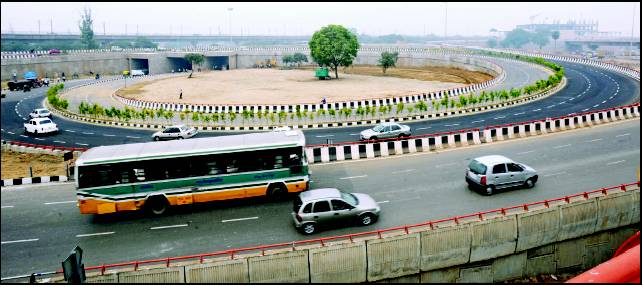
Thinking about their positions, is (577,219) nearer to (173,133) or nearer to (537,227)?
(537,227)

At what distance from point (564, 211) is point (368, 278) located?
7261mm

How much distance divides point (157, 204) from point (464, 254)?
11.3 m

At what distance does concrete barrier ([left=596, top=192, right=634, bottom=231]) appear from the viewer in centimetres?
1717

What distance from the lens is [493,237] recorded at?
Result: 15.3m

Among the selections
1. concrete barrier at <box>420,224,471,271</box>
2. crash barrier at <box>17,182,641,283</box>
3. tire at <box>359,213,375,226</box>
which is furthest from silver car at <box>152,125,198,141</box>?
concrete barrier at <box>420,224,471,271</box>

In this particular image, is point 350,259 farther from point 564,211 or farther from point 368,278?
point 564,211

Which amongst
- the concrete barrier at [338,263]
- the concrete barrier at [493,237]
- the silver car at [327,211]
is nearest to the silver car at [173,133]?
the silver car at [327,211]

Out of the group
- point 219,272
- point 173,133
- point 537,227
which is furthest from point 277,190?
point 173,133

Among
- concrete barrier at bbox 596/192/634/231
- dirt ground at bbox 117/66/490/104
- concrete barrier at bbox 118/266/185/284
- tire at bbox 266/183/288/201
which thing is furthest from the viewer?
dirt ground at bbox 117/66/490/104

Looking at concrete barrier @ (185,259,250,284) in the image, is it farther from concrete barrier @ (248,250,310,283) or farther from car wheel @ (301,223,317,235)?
car wheel @ (301,223,317,235)

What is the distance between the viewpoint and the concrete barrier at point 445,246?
1457 centimetres

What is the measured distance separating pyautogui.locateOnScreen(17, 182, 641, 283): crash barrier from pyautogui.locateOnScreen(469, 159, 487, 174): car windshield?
7.77 feet

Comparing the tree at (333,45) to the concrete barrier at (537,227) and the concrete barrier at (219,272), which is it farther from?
the concrete barrier at (219,272)

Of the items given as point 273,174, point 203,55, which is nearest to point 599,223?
point 273,174
